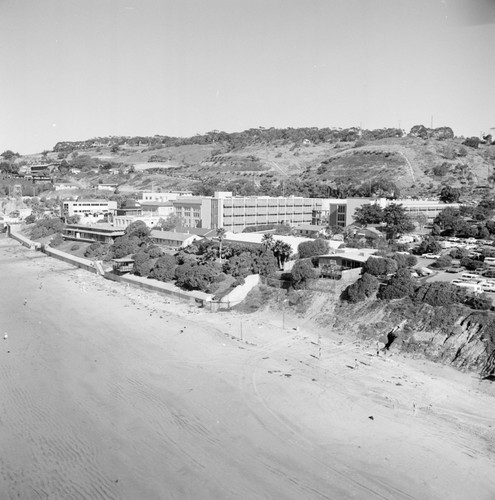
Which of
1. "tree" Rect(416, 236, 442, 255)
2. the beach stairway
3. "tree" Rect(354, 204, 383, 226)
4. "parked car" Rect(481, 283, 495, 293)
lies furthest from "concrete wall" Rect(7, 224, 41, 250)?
"parked car" Rect(481, 283, 495, 293)

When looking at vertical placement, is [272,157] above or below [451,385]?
above

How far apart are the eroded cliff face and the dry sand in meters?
0.88

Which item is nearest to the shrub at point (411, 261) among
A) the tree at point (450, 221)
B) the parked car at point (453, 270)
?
the parked car at point (453, 270)

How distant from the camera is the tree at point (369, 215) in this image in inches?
1699

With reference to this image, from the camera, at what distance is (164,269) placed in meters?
31.0

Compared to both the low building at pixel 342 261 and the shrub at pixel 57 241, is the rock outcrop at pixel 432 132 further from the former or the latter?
the low building at pixel 342 261

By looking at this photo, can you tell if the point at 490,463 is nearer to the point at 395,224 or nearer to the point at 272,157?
the point at 395,224

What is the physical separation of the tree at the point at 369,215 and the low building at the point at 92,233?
20.0m

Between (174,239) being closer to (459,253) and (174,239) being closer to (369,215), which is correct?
(369,215)

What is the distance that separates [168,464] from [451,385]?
9.37 m

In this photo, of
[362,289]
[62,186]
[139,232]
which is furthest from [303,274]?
[62,186]

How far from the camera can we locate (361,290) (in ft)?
75.7

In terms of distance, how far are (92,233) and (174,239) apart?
11.5 metres

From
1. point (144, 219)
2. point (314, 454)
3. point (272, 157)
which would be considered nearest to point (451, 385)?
point (314, 454)
